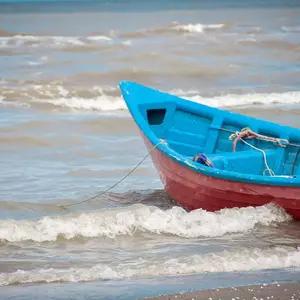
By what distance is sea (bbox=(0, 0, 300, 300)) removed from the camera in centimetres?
615

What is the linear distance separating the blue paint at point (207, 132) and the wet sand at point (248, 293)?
280cm

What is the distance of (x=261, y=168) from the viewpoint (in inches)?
329

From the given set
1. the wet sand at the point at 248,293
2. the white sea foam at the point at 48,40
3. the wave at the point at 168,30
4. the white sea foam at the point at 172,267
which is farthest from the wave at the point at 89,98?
the wave at the point at 168,30

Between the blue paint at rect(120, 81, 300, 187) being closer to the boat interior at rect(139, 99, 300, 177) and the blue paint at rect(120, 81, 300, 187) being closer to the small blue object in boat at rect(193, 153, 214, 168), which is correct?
the boat interior at rect(139, 99, 300, 177)

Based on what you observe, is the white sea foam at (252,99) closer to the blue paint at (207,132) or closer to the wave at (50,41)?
the blue paint at (207,132)

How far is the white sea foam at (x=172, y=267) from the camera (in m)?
6.09

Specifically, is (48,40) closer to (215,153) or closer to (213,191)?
(215,153)

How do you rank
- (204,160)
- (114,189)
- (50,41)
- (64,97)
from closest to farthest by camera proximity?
1. (204,160)
2. (114,189)
3. (64,97)
4. (50,41)

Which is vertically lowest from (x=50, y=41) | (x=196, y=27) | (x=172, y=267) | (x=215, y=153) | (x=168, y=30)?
(x=172, y=267)

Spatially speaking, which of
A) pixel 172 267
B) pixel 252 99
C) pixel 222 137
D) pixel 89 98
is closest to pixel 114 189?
pixel 222 137

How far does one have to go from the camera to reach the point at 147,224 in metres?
7.75

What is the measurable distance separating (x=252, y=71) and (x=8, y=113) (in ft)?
25.0

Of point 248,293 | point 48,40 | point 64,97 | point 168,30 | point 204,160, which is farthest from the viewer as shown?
point 168,30

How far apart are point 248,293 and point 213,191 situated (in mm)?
2630
